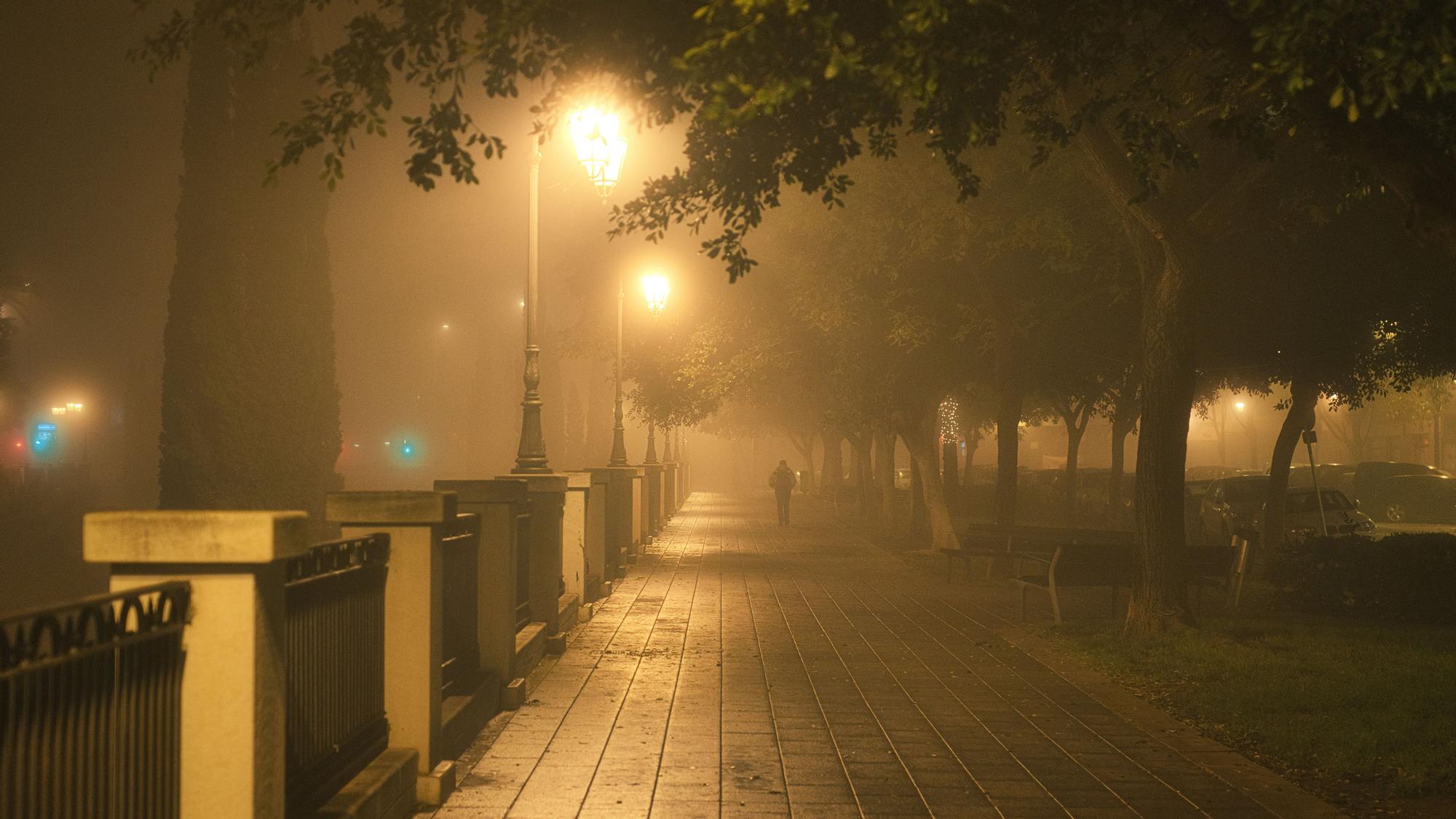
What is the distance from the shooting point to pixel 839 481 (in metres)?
52.1

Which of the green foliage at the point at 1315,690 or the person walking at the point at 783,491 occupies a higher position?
the person walking at the point at 783,491

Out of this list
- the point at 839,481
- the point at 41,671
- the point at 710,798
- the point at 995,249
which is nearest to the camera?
the point at 41,671

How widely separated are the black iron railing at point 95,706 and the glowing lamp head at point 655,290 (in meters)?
23.8

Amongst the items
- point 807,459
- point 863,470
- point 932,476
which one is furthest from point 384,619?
point 807,459

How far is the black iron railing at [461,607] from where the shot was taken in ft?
25.9

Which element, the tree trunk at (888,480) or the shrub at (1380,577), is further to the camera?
the tree trunk at (888,480)

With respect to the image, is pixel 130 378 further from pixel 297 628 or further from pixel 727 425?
pixel 297 628

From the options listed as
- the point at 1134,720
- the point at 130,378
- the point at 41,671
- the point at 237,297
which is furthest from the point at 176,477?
the point at 130,378

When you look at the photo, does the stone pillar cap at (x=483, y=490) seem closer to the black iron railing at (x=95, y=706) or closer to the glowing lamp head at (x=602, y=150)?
the black iron railing at (x=95, y=706)

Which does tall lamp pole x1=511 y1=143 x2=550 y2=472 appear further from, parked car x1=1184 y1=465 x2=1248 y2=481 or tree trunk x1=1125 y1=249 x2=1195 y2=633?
parked car x1=1184 y1=465 x2=1248 y2=481

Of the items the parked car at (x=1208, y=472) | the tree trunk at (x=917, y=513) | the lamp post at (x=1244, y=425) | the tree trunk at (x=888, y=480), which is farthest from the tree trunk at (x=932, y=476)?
the lamp post at (x=1244, y=425)

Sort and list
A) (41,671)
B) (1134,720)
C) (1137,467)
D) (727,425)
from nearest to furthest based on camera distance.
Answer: (41,671)
(1134,720)
(1137,467)
(727,425)

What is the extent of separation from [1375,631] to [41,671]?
13.2 meters

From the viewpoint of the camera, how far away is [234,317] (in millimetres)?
33969
